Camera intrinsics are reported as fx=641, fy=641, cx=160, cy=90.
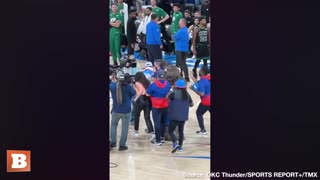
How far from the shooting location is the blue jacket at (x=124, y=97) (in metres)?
8.46

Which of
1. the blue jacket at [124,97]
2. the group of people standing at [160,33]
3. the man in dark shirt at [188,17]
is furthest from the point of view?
the man in dark shirt at [188,17]

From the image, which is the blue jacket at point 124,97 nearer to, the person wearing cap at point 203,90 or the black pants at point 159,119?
the black pants at point 159,119

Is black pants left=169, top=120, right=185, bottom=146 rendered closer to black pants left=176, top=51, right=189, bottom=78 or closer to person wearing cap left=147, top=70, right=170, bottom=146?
person wearing cap left=147, top=70, right=170, bottom=146

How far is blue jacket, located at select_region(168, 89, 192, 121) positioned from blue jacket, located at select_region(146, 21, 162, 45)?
10.5ft

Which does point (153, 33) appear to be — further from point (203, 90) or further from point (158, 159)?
point (158, 159)

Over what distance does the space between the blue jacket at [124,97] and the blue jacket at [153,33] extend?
3015 mm

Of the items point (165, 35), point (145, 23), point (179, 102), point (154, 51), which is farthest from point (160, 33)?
point (179, 102)

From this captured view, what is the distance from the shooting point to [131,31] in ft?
40.8

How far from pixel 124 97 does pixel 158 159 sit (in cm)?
94

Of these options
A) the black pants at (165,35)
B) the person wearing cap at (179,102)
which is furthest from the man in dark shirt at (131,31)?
the person wearing cap at (179,102)
